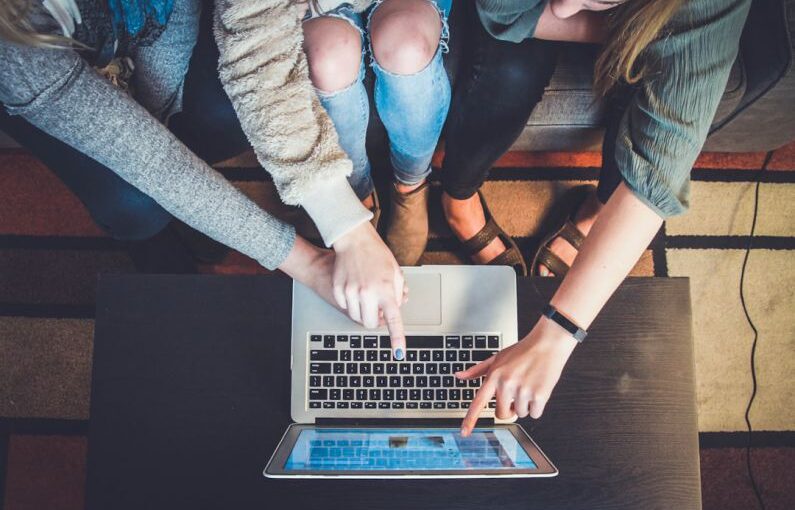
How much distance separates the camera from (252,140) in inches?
30.0

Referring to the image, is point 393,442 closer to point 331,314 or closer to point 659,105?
point 331,314

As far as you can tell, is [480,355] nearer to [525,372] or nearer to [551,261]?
[525,372]

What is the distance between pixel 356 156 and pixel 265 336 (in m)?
0.39

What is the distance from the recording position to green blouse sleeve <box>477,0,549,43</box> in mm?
834

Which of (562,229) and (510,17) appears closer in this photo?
(510,17)

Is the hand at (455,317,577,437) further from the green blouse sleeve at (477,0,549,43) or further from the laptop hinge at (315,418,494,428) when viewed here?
the green blouse sleeve at (477,0,549,43)

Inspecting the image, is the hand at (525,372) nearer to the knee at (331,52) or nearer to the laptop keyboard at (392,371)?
the laptop keyboard at (392,371)

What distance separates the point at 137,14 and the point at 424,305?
610mm

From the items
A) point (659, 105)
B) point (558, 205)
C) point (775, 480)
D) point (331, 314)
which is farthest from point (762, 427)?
point (331, 314)

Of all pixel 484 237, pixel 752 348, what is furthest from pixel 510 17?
pixel 752 348

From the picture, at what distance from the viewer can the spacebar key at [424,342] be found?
2.48ft

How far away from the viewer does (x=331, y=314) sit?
2.49ft

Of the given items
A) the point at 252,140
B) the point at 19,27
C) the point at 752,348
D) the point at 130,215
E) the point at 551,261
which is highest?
the point at 19,27

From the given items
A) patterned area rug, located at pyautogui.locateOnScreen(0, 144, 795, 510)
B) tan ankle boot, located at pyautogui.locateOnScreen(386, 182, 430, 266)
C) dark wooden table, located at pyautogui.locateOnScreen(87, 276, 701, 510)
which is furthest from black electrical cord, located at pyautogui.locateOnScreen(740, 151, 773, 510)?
tan ankle boot, located at pyautogui.locateOnScreen(386, 182, 430, 266)
